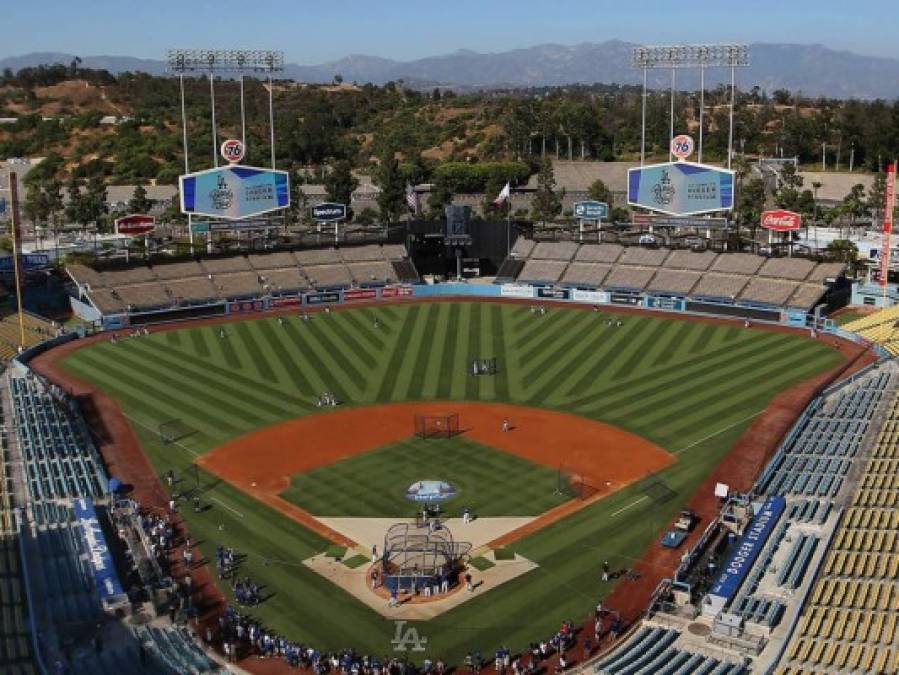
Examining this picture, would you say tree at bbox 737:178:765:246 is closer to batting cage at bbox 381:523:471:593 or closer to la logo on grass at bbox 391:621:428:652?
batting cage at bbox 381:523:471:593

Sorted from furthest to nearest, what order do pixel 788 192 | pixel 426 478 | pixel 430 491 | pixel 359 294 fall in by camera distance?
pixel 788 192, pixel 359 294, pixel 426 478, pixel 430 491

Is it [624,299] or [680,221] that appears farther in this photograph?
[680,221]

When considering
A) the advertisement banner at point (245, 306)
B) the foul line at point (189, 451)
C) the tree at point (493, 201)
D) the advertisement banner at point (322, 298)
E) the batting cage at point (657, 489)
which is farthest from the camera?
the tree at point (493, 201)

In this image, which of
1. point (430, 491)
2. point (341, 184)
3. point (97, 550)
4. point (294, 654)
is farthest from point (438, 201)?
point (294, 654)

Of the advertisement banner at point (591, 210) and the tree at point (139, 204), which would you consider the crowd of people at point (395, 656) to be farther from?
the tree at point (139, 204)

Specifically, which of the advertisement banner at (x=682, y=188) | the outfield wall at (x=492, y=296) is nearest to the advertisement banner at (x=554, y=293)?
the outfield wall at (x=492, y=296)

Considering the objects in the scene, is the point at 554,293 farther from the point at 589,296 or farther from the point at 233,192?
the point at 233,192

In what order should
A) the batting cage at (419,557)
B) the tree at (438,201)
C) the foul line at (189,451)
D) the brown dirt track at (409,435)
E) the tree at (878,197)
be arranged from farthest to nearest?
1. the tree at (438,201)
2. the tree at (878,197)
3. the brown dirt track at (409,435)
4. the foul line at (189,451)
5. the batting cage at (419,557)

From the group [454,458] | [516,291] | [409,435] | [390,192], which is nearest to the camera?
[454,458]
